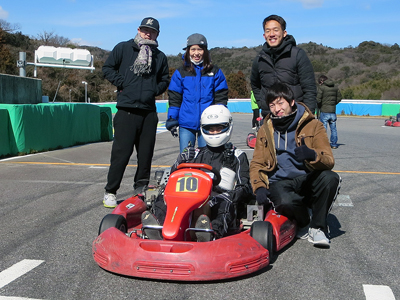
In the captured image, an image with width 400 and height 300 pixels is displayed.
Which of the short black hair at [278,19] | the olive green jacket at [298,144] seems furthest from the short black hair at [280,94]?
the short black hair at [278,19]

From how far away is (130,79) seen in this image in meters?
5.38

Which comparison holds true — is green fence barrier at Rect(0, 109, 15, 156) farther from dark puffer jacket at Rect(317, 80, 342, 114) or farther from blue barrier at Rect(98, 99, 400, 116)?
blue barrier at Rect(98, 99, 400, 116)

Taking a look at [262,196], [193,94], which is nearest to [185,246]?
[262,196]

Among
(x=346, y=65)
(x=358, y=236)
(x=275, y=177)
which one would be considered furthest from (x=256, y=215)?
(x=346, y=65)

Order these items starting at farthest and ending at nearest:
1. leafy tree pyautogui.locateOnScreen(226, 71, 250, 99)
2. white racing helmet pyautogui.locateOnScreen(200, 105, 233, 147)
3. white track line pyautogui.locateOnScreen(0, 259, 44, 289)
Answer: leafy tree pyautogui.locateOnScreen(226, 71, 250, 99) → white racing helmet pyautogui.locateOnScreen(200, 105, 233, 147) → white track line pyautogui.locateOnScreen(0, 259, 44, 289)

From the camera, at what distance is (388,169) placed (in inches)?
328

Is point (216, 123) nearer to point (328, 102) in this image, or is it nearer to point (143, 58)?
point (143, 58)

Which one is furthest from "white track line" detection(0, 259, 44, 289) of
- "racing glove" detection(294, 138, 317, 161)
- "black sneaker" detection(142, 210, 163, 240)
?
"racing glove" detection(294, 138, 317, 161)

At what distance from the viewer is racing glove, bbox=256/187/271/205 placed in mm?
4043

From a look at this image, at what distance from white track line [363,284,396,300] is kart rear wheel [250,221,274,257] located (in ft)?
2.38

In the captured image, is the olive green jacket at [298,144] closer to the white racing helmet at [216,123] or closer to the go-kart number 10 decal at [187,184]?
the white racing helmet at [216,123]

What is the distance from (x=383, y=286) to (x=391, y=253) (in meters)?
0.81

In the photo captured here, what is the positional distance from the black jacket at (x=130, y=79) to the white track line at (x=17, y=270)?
2.21m

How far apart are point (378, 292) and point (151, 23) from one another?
11.8 feet
